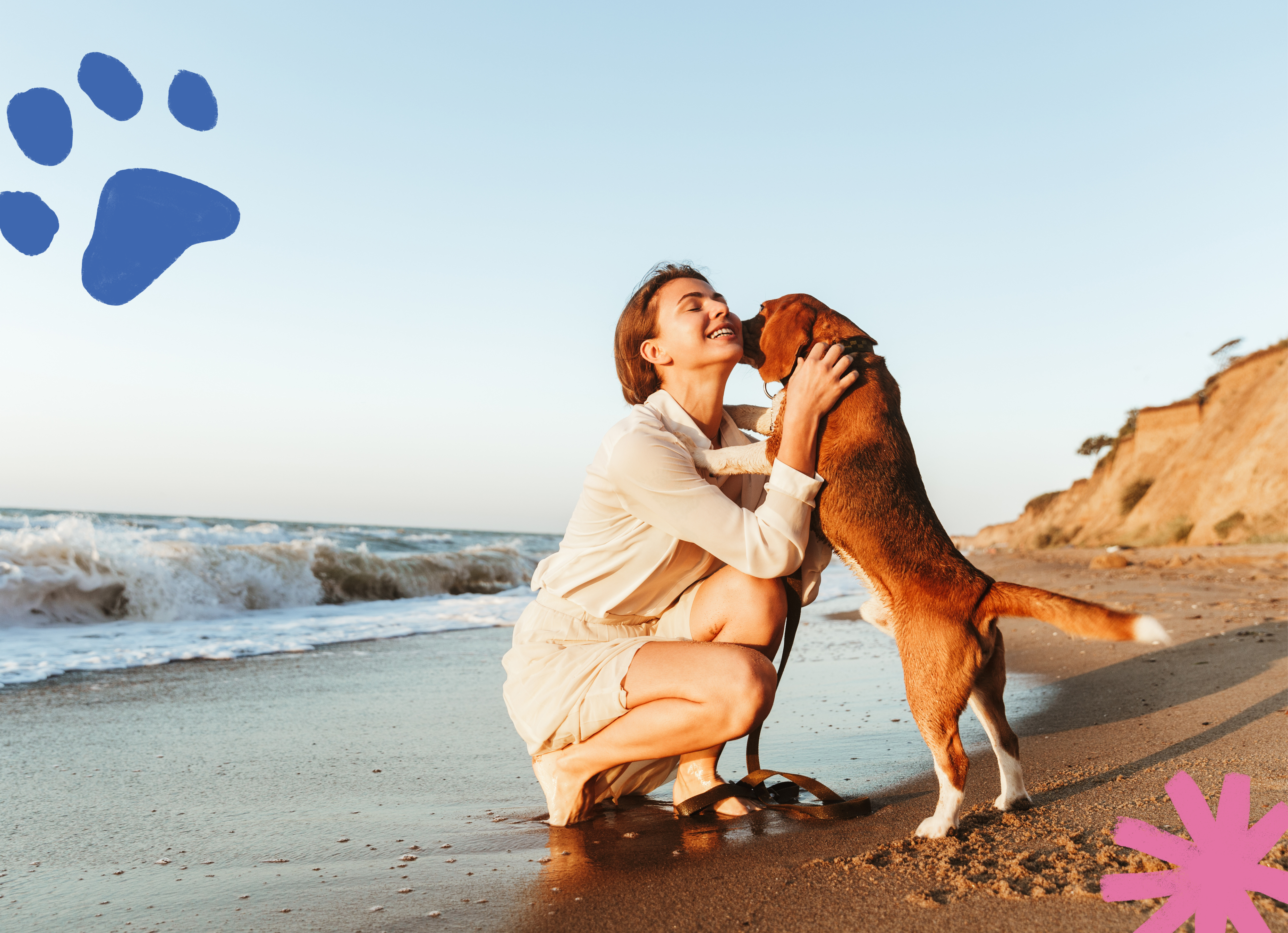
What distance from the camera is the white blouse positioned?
2.62 metres

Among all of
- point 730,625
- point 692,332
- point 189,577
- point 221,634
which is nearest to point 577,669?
point 730,625

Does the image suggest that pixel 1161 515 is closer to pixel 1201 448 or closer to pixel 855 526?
pixel 1201 448

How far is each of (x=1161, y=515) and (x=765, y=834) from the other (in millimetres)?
24929

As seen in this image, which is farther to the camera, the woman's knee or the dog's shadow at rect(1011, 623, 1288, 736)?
the dog's shadow at rect(1011, 623, 1288, 736)

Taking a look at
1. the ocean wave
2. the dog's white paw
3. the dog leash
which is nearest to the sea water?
the ocean wave

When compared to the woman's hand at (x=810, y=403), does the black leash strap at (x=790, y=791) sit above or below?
below

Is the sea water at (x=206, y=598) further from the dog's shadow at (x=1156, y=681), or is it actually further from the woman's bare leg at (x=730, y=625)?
the dog's shadow at (x=1156, y=681)

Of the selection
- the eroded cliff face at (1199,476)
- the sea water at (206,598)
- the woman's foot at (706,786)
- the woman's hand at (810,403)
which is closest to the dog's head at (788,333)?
the woman's hand at (810,403)

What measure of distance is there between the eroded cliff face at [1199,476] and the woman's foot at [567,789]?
18274 millimetres

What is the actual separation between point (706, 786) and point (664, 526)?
2.88 feet

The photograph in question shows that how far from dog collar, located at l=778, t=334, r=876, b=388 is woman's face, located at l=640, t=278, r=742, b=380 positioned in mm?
207

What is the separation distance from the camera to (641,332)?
319cm

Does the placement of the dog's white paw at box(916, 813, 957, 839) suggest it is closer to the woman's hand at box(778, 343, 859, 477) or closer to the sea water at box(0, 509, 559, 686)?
the woman's hand at box(778, 343, 859, 477)

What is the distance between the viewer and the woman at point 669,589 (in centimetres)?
262
